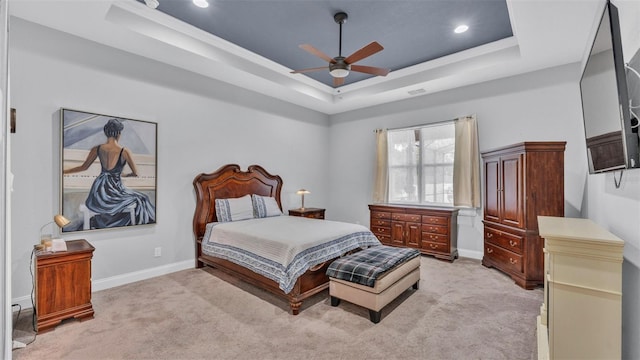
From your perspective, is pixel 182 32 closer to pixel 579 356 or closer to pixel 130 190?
pixel 130 190

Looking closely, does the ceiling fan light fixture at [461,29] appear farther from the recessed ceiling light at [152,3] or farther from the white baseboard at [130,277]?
the white baseboard at [130,277]

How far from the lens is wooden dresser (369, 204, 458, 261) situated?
Answer: 15.0ft

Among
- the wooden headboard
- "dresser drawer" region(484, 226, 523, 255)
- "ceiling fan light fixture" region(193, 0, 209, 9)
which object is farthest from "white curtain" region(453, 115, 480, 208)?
"ceiling fan light fixture" region(193, 0, 209, 9)

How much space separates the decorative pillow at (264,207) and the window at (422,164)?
2350 millimetres

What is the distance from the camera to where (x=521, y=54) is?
367cm

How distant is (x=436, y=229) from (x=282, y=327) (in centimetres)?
309

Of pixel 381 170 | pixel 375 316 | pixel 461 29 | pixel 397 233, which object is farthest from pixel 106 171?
pixel 461 29

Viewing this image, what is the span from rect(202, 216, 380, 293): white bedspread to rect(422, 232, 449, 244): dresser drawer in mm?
1395

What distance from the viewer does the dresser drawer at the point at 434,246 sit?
4.55 m

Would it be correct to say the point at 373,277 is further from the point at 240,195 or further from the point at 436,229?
the point at 240,195

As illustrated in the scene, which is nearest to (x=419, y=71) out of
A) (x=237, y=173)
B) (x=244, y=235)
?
(x=237, y=173)

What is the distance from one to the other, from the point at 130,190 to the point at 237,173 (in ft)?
5.07

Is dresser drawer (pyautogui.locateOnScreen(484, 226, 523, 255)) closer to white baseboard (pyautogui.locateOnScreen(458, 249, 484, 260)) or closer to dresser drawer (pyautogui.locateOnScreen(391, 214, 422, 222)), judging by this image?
white baseboard (pyautogui.locateOnScreen(458, 249, 484, 260))

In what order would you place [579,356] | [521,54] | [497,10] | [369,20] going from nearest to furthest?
1. [579,356]
2. [497,10]
3. [369,20]
4. [521,54]
